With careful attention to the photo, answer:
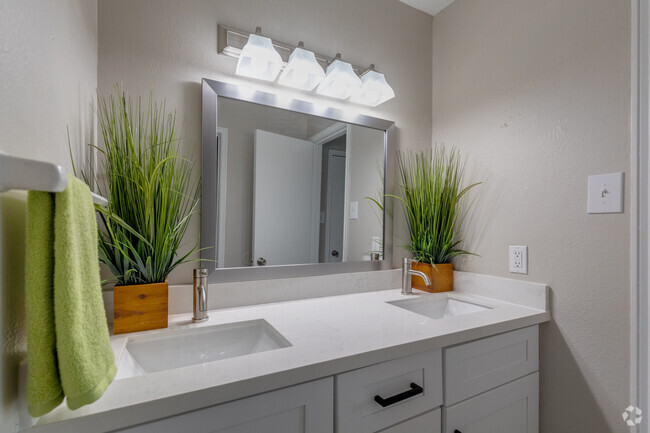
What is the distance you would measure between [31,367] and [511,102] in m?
1.63

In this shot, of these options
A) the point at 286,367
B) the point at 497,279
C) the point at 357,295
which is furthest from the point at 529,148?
the point at 286,367

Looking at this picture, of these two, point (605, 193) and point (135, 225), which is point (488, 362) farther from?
point (135, 225)

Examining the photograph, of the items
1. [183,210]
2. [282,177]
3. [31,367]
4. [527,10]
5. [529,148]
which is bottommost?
[31,367]

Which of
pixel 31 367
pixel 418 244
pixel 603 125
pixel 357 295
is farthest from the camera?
pixel 418 244

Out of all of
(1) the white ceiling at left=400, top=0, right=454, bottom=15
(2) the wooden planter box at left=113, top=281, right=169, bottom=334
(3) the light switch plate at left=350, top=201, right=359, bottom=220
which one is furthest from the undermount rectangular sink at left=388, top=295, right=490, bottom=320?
(1) the white ceiling at left=400, top=0, right=454, bottom=15

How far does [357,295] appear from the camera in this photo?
1.39 m

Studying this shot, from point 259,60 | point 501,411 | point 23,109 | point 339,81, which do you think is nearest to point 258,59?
point 259,60

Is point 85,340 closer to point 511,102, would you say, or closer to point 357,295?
point 357,295

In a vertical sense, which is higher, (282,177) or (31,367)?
(282,177)

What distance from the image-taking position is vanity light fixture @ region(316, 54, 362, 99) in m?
1.33

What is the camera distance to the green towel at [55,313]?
44 cm

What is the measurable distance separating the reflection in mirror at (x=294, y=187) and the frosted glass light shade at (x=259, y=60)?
12 cm

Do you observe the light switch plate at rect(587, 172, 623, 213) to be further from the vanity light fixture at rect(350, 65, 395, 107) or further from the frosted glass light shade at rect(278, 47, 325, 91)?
the frosted glass light shade at rect(278, 47, 325, 91)

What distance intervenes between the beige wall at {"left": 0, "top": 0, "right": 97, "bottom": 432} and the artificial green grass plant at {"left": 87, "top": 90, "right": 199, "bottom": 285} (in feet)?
0.51
